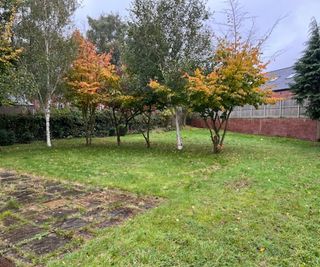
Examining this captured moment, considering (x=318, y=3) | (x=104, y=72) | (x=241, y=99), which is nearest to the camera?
(x=241, y=99)

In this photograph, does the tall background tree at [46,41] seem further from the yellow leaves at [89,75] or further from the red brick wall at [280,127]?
the red brick wall at [280,127]

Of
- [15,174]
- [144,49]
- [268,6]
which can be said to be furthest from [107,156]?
[268,6]

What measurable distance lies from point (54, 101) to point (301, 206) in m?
→ 11.5

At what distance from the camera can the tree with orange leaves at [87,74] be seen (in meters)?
11.1

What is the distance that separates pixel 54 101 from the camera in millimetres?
13586

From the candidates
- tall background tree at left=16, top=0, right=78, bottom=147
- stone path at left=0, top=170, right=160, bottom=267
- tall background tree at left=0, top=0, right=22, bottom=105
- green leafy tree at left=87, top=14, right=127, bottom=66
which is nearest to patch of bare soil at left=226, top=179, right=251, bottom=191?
stone path at left=0, top=170, right=160, bottom=267

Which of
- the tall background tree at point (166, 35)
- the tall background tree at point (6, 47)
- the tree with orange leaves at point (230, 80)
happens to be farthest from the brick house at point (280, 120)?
the tall background tree at point (6, 47)

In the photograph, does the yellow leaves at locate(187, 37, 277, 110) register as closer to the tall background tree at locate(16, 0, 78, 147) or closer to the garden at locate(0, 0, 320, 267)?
the garden at locate(0, 0, 320, 267)

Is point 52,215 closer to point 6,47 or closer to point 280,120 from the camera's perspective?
point 6,47

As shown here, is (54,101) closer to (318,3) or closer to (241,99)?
(241,99)

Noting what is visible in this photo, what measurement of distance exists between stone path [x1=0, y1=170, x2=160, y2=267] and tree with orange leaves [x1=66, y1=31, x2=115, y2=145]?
220 inches

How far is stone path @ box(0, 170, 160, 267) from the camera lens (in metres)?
3.23

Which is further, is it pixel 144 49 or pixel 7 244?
pixel 144 49

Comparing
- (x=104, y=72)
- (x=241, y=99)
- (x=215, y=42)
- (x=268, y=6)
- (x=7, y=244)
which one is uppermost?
(x=268, y=6)
